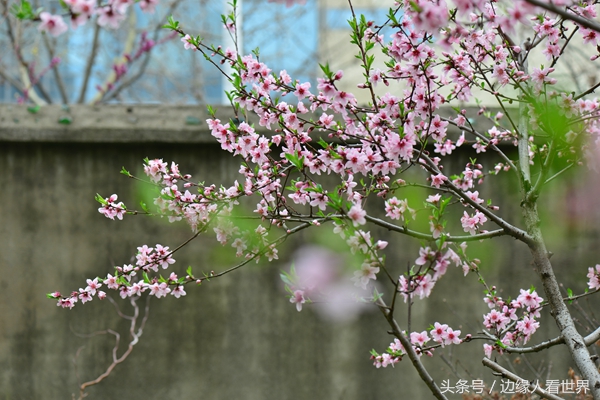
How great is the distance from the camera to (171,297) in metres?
3.52

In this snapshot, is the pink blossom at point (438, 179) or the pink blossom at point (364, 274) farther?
the pink blossom at point (438, 179)

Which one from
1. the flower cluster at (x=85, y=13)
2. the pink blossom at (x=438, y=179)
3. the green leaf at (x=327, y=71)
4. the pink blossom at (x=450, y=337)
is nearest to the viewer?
the flower cluster at (x=85, y=13)

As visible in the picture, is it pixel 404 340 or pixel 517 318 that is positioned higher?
pixel 517 318

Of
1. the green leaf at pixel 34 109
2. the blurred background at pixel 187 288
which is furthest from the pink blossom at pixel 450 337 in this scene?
the green leaf at pixel 34 109

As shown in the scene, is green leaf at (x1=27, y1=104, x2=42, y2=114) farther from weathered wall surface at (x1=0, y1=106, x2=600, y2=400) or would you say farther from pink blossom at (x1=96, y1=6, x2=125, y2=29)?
pink blossom at (x1=96, y1=6, x2=125, y2=29)

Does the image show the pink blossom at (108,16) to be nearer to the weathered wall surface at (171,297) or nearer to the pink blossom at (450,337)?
the pink blossom at (450,337)

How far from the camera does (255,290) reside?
3.54 meters

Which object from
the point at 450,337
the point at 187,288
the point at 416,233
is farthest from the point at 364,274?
the point at 187,288

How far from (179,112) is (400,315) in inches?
74.0

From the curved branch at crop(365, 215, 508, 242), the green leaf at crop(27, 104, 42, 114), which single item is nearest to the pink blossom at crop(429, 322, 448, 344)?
the curved branch at crop(365, 215, 508, 242)

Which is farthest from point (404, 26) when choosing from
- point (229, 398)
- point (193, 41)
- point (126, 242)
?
point (229, 398)

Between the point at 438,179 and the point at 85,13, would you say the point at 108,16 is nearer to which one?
the point at 85,13

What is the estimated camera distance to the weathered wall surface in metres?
3.49

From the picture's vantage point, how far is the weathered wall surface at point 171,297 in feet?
11.5
